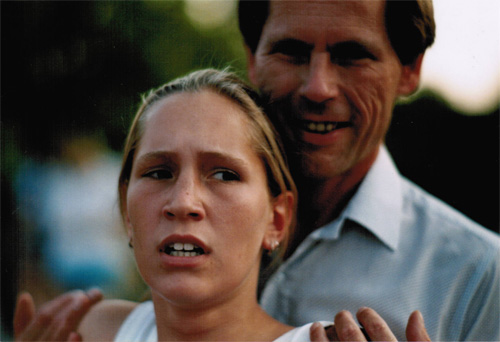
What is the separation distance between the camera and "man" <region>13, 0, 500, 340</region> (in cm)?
205

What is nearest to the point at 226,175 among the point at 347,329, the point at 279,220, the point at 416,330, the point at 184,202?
the point at 184,202

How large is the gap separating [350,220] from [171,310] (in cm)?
91

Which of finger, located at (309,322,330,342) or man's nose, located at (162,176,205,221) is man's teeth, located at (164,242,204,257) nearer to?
man's nose, located at (162,176,205,221)

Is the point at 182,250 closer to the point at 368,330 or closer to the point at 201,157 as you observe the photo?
the point at 201,157

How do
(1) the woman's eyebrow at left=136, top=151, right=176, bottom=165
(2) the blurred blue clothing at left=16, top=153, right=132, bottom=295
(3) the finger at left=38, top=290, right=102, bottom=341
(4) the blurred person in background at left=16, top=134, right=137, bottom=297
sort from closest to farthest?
1. (1) the woman's eyebrow at left=136, top=151, right=176, bottom=165
2. (3) the finger at left=38, top=290, right=102, bottom=341
3. (2) the blurred blue clothing at left=16, top=153, right=132, bottom=295
4. (4) the blurred person in background at left=16, top=134, right=137, bottom=297

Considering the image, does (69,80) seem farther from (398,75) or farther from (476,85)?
(476,85)

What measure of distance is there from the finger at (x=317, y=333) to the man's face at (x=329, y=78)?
2.30 ft

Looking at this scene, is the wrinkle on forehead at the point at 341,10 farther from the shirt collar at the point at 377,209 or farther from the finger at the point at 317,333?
the finger at the point at 317,333

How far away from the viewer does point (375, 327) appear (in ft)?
5.54

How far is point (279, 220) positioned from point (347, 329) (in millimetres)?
499

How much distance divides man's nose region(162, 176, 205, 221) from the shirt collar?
800 millimetres

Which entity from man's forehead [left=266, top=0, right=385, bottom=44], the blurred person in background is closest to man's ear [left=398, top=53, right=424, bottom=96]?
man's forehead [left=266, top=0, right=385, bottom=44]

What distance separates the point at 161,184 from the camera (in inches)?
69.6

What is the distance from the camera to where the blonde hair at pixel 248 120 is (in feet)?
6.34
